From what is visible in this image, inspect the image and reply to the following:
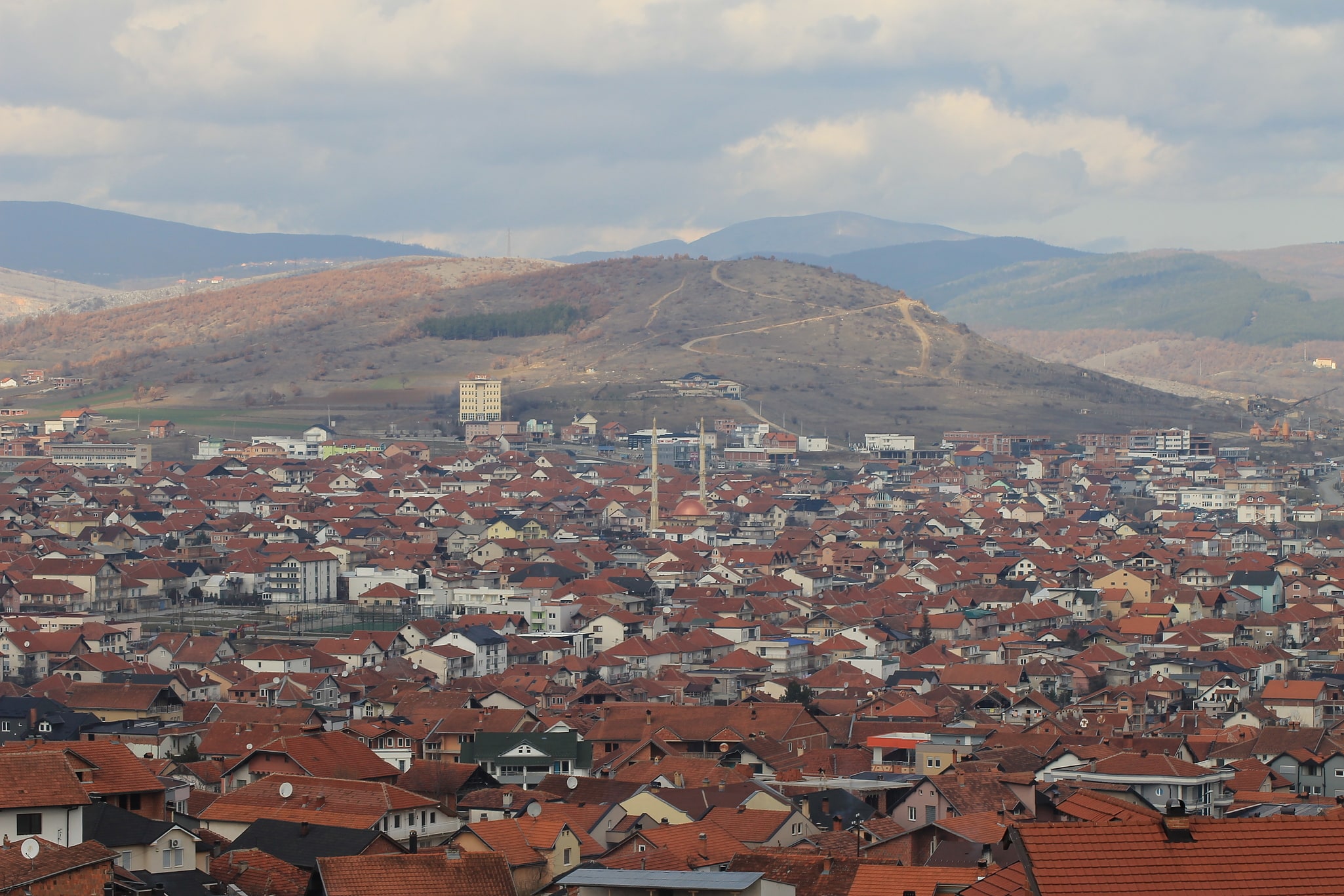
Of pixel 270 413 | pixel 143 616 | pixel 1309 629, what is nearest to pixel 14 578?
pixel 143 616

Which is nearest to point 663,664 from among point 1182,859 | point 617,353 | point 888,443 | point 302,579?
point 302,579

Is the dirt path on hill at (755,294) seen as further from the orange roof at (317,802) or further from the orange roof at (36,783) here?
the orange roof at (36,783)

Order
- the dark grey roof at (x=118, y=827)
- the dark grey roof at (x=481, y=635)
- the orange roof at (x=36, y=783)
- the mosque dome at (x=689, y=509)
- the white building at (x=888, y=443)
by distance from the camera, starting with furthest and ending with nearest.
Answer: the white building at (x=888, y=443)
the mosque dome at (x=689, y=509)
the dark grey roof at (x=481, y=635)
the dark grey roof at (x=118, y=827)
the orange roof at (x=36, y=783)

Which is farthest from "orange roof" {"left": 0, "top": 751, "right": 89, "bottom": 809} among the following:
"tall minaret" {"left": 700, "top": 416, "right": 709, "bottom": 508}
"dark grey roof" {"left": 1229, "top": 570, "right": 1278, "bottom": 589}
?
"tall minaret" {"left": 700, "top": 416, "right": 709, "bottom": 508}

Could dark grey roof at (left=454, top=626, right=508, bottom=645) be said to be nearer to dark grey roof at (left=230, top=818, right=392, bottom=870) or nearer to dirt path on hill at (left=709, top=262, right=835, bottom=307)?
dark grey roof at (left=230, top=818, right=392, bottom=870)

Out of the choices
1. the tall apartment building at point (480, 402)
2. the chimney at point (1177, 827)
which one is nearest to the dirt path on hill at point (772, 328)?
the tall apartment building at point (480, 402)

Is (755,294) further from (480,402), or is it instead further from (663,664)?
(663,664)
